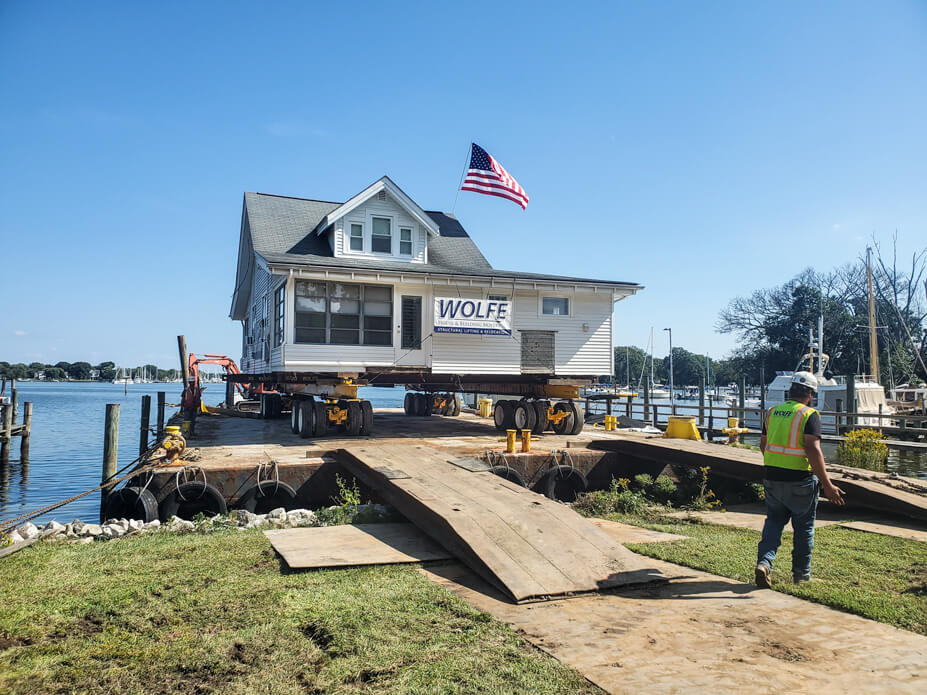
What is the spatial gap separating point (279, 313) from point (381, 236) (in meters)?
4.39

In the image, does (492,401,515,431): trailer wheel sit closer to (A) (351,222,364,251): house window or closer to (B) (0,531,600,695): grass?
(A) (351,222,364,251): house window

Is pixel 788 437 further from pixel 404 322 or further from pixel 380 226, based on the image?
pixel 380 226

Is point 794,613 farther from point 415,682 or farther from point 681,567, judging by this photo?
point 415,682

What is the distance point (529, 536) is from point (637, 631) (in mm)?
2417

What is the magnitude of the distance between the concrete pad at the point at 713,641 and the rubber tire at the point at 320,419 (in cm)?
1184

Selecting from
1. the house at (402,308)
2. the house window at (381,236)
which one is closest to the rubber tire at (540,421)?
the house at (402,308)

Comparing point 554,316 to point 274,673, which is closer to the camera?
point 274,673

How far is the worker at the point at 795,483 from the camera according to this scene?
659 centimetres

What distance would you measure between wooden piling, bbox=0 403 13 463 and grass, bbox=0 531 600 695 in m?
26.2

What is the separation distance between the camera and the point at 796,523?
22.0 feet

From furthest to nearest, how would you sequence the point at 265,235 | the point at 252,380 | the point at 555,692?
the point at 252,380, the point at 265,235, the point at 555,692

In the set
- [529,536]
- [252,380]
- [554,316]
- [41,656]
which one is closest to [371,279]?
[554,316]

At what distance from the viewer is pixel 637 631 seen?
5266mm

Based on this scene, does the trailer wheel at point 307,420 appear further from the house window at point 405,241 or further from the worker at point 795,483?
the worker at point 795,483
